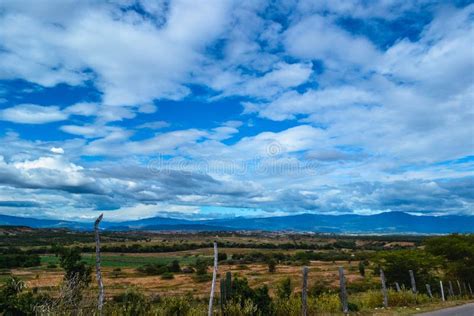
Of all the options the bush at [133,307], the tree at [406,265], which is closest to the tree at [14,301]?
the bush at [133,307]

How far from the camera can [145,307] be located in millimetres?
13062

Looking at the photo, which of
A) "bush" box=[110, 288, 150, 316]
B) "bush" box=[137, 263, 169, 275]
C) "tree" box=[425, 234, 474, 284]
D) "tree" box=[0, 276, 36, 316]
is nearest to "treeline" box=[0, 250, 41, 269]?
"bush" box=[137, 263, 169, 275]

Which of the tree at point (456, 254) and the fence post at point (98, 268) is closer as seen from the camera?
the fence post at point (98, 268)

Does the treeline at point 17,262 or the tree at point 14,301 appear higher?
the treeline at point 17,262

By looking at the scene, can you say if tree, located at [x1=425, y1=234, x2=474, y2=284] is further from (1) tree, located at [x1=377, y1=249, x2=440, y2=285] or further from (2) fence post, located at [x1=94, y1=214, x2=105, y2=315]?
(2) fence post, located at [x1=94, y1=214, x2=105, y2=315]

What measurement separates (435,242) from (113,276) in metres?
50.5

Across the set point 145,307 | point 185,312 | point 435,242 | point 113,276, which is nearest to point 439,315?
point 185,312

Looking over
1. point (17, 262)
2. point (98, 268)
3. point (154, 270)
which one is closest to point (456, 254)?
point (98, 268)

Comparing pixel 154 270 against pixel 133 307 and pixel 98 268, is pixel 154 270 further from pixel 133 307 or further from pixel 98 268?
pixel 98 268

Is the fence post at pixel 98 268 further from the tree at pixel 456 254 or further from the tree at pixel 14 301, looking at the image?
the tree at pixel 456 254

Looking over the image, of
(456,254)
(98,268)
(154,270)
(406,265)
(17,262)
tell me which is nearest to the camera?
(98,268)

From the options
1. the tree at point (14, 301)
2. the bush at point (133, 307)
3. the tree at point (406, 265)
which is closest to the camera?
the tree at point (14, 301)

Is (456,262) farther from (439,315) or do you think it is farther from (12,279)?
(12,279)

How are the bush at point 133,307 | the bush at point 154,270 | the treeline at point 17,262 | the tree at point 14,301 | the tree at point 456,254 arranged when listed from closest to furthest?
the tree at point 14,301
the bush at point 133,307
the tree at point 456,254
the bush at point 154,270
the treeline at point 17,262
